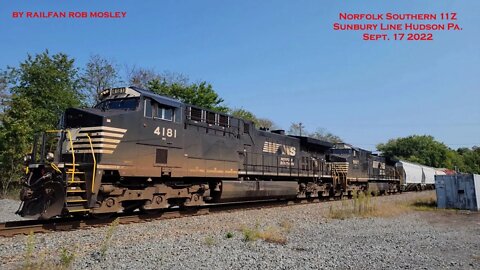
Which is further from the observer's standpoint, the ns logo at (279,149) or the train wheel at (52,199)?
the ns logo at (279,149)

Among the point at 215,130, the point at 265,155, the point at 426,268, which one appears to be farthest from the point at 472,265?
the point at 265,155

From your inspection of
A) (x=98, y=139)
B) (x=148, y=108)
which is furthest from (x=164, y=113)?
(x=98, y=139)

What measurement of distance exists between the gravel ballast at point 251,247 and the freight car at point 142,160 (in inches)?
38.3

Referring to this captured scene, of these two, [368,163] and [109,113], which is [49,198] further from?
[368,163]

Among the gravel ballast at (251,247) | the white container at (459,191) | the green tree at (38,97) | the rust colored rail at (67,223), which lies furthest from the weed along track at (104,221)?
the green tree at (38,97)

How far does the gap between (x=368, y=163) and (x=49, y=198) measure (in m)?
22.2

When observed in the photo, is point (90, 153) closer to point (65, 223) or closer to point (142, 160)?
point (142, 160)

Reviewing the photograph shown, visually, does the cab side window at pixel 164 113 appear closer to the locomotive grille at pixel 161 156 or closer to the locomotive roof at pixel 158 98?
the locomotive roof at pixel 158 98

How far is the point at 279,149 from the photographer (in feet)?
57.1

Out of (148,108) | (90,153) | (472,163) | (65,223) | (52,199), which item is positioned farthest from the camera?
(472,163)

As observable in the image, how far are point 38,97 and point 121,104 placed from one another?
19396 millimetres

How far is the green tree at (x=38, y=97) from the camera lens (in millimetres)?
19562

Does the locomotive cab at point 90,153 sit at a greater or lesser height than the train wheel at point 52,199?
greater

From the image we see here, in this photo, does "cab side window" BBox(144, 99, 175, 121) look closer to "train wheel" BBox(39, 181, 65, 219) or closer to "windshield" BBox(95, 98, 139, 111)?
"windshield" BBox(95, 98, 139, 111)
